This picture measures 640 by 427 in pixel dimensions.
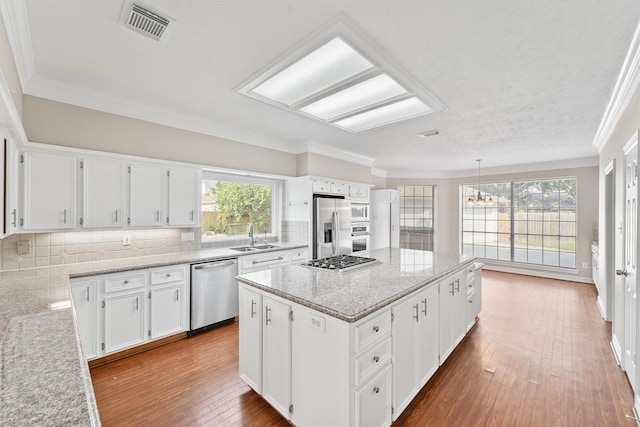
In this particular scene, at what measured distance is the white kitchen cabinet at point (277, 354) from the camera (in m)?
1.82

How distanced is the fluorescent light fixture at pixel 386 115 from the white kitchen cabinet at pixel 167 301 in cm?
260

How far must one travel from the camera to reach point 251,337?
7.00ft

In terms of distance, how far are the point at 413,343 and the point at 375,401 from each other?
0.56m

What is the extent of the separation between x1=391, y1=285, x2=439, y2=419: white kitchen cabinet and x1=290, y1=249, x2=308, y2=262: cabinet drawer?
7.59 ft

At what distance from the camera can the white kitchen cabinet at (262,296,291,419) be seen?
182 centimetres

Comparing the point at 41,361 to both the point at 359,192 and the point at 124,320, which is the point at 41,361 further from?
the point at 359,192

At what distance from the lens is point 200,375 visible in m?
2.46

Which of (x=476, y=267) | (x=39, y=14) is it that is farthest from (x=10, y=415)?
(x=476, y=267)

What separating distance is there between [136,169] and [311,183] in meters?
2.35

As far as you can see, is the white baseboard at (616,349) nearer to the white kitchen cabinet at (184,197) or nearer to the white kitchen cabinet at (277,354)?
the white kitchen cabinet at (277,354)

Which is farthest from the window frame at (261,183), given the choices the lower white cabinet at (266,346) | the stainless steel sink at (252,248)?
the lower white cabinet at (266,346)

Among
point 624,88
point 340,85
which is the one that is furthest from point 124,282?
point 624,88

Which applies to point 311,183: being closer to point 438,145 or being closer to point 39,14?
point 438,145

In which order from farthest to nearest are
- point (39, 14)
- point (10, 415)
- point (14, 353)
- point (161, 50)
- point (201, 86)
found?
point (201, 86)
point (161, 50)
point (39, 14)
point (14, 353)
point (10, 415)
